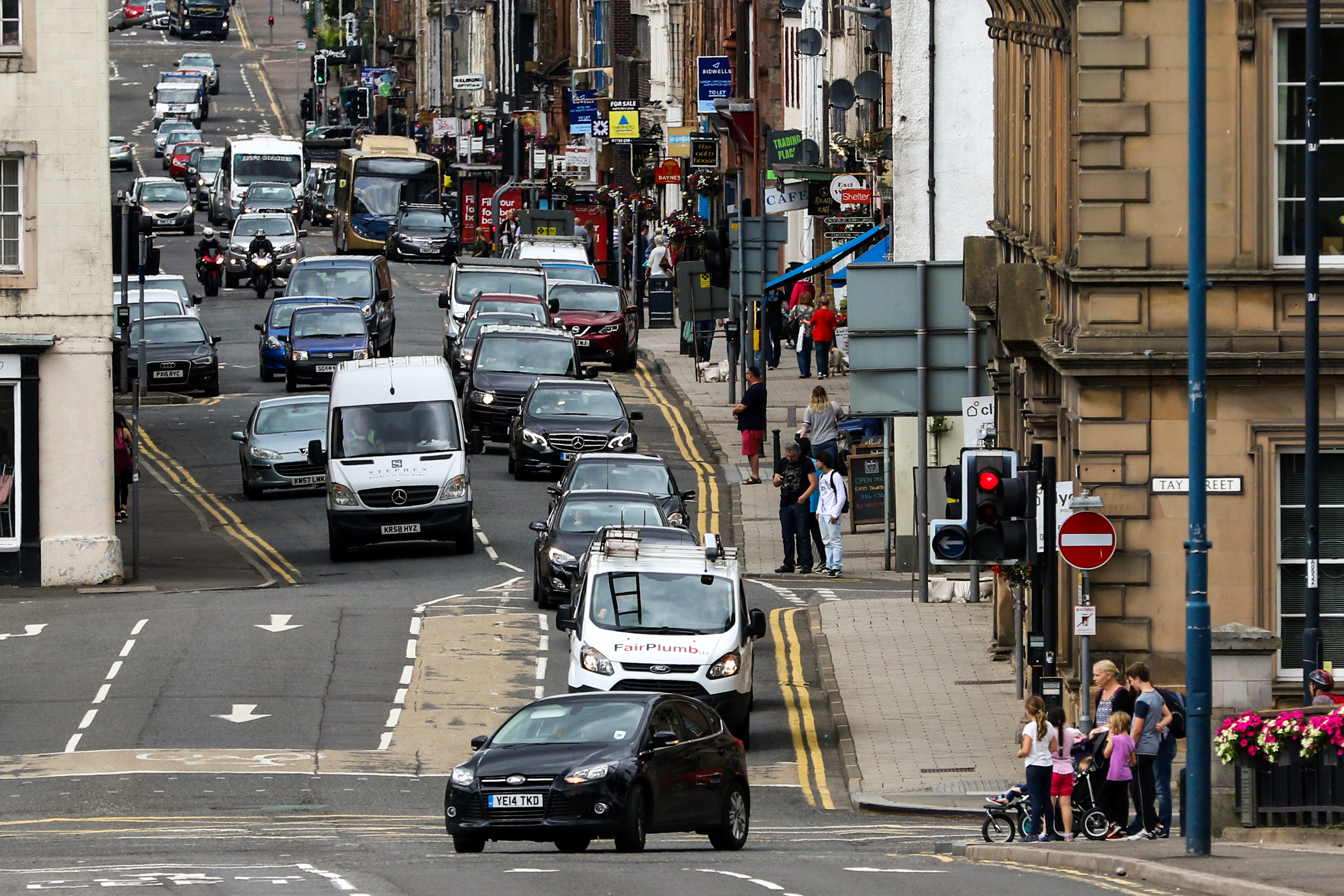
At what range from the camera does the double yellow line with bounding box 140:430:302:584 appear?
34.3 meters

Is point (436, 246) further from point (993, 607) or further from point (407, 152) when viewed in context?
point (993, 607)

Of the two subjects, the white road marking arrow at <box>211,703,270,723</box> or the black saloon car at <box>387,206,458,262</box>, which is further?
the black saloon car at <box>387,206,458,262</box>

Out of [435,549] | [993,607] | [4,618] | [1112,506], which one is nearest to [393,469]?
[435,549]

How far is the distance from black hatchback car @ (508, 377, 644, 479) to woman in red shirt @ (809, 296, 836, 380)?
454 inches

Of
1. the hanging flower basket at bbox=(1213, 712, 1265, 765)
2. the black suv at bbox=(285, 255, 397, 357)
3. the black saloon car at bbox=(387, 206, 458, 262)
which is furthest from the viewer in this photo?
the black saloon car at bbox=(387, 206, 458, 262)

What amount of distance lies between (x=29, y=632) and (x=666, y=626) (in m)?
9.13

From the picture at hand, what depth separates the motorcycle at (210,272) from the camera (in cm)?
6850

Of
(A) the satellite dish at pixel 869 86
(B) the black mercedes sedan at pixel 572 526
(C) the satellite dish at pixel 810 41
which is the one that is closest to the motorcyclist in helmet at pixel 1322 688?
(B) the black mercedes sedan at pixel 572 526

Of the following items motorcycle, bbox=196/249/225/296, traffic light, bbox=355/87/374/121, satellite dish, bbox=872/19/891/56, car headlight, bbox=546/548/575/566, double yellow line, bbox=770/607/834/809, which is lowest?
double yellow line, bbox=770/607/834/809

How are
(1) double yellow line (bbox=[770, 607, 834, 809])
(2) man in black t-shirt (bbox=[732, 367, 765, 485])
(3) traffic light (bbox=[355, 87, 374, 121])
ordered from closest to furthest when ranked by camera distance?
(1) double yellow line (bbox=[770, 607, 834, 809]) < (2) man in black t-shirt (bbox=[732, 367, 765, 485]) < (3) traffic light (bbox=[355, 87, 374, 121])

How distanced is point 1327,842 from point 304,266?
130 feet

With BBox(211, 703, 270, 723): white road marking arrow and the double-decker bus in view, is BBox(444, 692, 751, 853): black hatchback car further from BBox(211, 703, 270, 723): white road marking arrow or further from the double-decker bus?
the double-decker bus

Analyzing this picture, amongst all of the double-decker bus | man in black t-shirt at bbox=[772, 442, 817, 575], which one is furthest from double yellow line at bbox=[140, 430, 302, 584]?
the double-decker bus

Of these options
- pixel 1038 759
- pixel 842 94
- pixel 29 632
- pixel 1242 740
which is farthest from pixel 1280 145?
pixel 842 94
